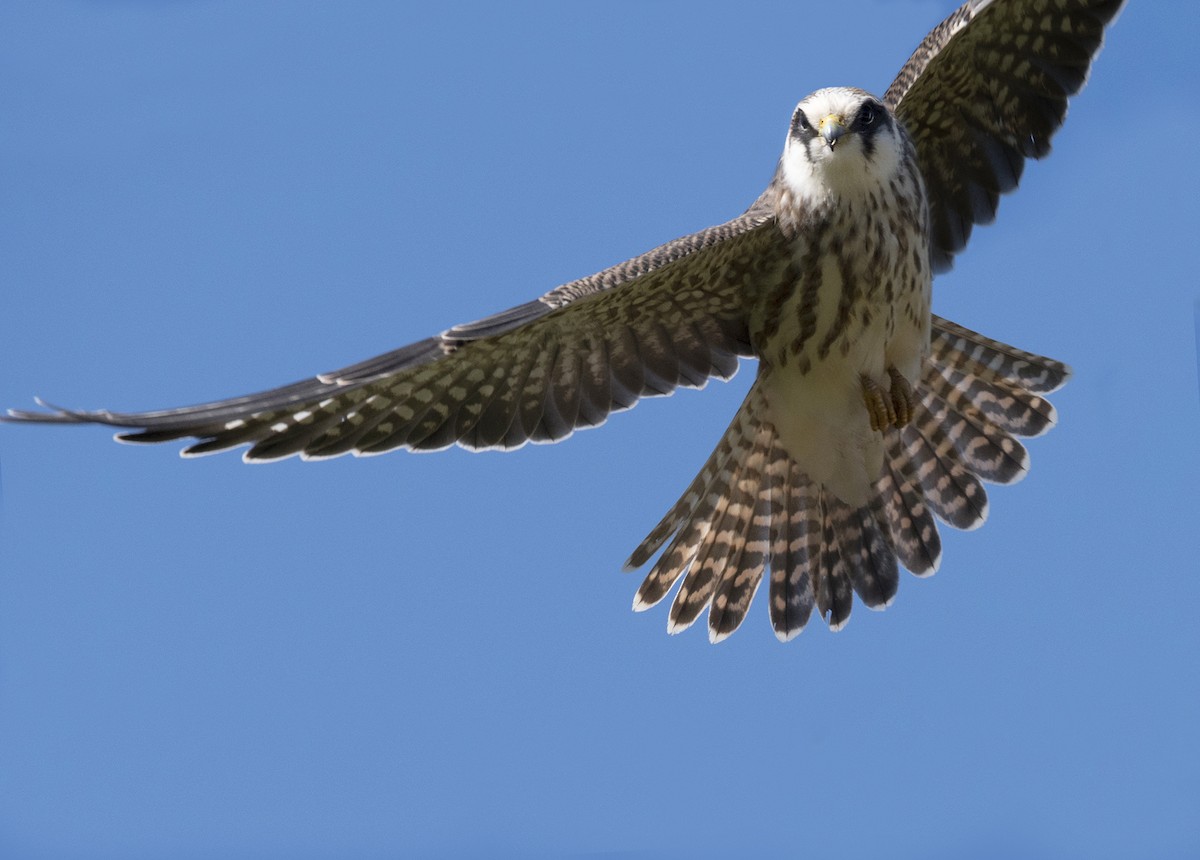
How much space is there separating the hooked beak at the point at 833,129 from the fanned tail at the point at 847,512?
106 cm

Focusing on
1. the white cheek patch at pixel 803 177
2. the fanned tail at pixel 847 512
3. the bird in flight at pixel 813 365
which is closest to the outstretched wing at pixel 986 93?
the bird in flight at pixel 813 365

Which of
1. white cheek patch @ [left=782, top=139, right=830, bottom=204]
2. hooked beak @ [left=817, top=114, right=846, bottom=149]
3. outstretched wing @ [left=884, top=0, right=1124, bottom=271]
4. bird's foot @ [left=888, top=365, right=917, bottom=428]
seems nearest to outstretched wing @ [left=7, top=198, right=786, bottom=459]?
white cheek patch @ [left=782, top=139, right=830, bottom=204]

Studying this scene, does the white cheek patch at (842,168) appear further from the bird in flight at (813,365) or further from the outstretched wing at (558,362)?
the outstretched wing at (558,362)

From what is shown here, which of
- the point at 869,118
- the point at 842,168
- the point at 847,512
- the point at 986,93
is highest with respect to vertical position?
the point at 986,93

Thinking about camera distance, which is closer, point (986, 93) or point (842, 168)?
point (842, 168)

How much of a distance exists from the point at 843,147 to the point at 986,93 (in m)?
0.84

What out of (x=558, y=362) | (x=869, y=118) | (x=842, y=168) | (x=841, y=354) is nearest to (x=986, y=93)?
(x=869, y=118)

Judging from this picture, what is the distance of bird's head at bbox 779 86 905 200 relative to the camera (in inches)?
188

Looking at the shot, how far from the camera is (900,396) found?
5199 mm

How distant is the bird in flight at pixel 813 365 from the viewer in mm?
4840

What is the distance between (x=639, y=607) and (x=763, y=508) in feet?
1.63

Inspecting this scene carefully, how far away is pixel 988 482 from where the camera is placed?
566cm

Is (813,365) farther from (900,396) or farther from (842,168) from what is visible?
(842,168)

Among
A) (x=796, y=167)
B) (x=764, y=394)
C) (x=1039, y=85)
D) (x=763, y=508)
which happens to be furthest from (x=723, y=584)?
(x=1039, y=85)
